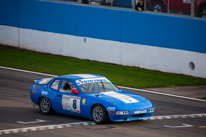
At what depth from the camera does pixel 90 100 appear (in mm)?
11594

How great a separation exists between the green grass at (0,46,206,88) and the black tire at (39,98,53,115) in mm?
6458

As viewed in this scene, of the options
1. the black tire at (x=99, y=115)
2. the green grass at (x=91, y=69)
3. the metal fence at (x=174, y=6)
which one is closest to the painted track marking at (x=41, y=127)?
the black tire at (x=99, y=115)

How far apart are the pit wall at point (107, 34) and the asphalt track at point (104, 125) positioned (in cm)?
569

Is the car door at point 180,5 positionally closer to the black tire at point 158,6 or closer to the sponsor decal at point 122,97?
the black tire at point 158,6

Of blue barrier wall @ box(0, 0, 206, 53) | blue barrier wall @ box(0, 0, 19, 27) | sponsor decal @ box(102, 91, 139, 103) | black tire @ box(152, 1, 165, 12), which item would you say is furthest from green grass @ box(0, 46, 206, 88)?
sponsor decal @ box(102, 91, 139, 103)

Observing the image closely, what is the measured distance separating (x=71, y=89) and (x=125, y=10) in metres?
12.2

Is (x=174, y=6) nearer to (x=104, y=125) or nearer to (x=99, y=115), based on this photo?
(x=99, y=115)

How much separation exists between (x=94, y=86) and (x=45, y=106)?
1.87 m

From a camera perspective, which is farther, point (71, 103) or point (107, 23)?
point (107, 23)

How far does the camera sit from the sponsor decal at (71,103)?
11938mm

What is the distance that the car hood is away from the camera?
36.9 ft

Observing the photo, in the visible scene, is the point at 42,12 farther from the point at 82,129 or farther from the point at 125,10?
the point at 82,129

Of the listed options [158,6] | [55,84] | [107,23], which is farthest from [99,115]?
[107,23]

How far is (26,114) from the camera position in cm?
1305
